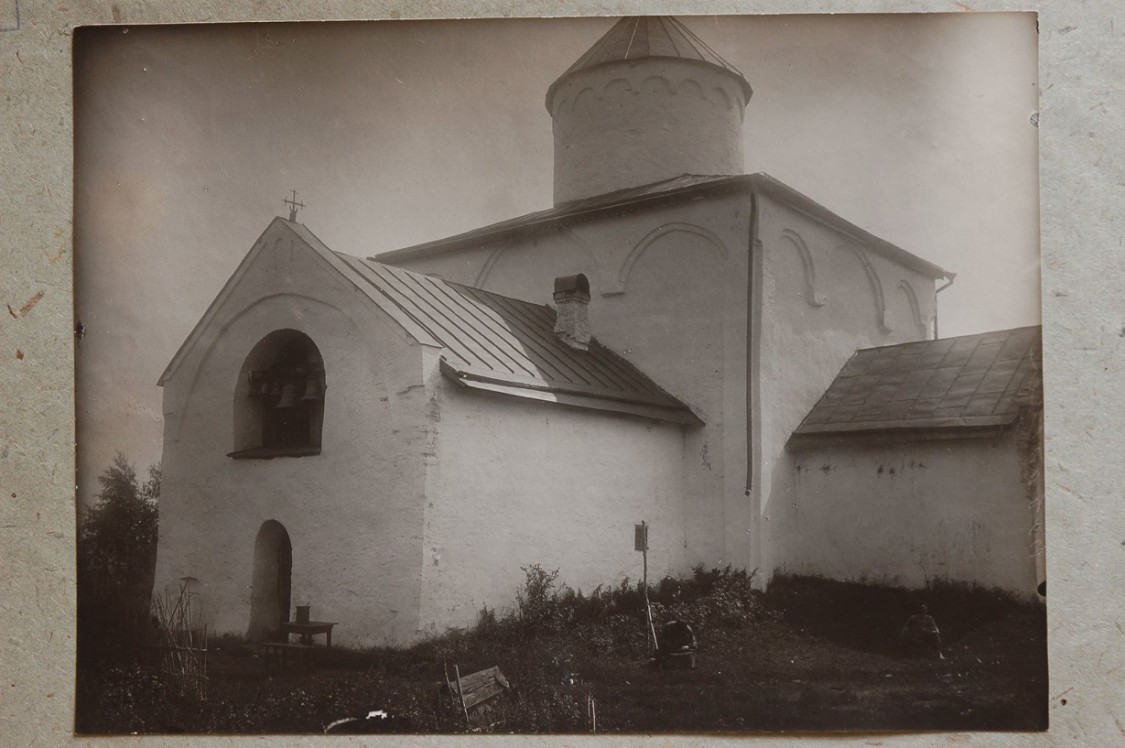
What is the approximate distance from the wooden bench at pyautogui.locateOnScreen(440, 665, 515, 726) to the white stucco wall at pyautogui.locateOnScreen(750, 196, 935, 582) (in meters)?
1.96

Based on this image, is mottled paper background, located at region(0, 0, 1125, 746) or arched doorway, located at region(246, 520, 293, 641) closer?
mottled paper background, located at region(0, 0, 1125, 746)

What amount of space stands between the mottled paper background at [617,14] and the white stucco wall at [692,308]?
1628 mm

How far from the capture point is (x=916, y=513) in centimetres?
495

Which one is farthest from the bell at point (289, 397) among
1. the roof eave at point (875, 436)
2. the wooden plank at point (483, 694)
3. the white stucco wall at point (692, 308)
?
the roof eave at point (875, 436)

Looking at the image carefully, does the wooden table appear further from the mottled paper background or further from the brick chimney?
the brick chimney

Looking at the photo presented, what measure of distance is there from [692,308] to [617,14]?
6.59ft

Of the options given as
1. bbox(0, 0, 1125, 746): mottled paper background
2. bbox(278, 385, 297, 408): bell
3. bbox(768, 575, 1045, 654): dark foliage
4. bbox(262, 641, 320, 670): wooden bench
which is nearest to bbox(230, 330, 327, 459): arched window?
bbox(278, 385, 297, 408): bell

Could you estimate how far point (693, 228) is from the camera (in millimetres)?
5457

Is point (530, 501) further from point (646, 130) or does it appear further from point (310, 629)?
point (646, 130)

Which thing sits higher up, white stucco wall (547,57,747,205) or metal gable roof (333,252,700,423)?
white stucco wall (547,57,747,205)

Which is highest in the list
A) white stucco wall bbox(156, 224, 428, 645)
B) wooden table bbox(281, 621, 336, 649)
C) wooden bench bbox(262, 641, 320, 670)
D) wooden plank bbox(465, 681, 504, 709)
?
white stucco wall bbox(156, 224, 428, 645)

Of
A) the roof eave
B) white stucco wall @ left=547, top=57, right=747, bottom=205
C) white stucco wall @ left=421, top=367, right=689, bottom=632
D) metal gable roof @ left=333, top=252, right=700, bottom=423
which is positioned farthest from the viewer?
white stucco wall @ left=547, top=57, right=747, bottom=205

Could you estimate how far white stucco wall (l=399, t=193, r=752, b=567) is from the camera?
5.40m

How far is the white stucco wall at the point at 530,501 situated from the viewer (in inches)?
164
